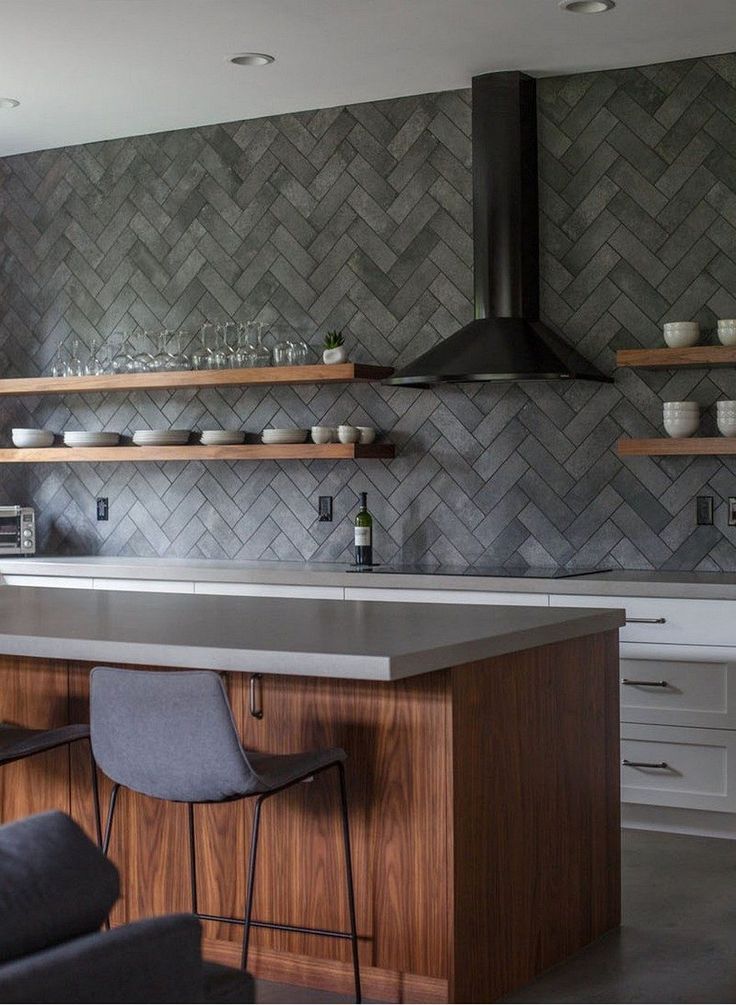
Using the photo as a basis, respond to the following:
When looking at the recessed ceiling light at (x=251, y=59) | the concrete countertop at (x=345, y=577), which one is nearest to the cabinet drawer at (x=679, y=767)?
the concrete countertop at (x=345, y=577)

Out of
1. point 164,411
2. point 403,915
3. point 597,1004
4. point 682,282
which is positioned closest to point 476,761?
point 403,915

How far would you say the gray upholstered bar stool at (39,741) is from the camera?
127 inches

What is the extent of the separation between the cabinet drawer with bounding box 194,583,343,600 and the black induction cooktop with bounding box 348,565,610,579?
0.13 metres

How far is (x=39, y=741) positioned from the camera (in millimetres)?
3281

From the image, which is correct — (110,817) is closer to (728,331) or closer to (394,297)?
(728,331)

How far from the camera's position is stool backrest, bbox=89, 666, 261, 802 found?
9.07 feet

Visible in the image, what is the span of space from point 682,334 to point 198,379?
2.18m

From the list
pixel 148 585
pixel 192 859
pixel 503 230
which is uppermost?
pixel 503 230

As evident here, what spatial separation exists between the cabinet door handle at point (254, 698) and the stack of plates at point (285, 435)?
9.02 ft

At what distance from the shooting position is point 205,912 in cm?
339

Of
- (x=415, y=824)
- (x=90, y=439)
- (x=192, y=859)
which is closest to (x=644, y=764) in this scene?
(x=415, y=824)

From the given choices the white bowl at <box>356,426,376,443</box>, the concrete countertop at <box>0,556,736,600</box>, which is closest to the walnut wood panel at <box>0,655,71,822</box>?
the concrete countertop at <box>0,556,736,600</box>

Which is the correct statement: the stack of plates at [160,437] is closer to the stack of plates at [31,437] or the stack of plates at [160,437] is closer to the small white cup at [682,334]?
the stack of plates at [31,437]

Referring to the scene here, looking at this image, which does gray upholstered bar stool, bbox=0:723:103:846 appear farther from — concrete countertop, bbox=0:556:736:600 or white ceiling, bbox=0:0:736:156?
white ceiling, bbox=0:0:736:156
